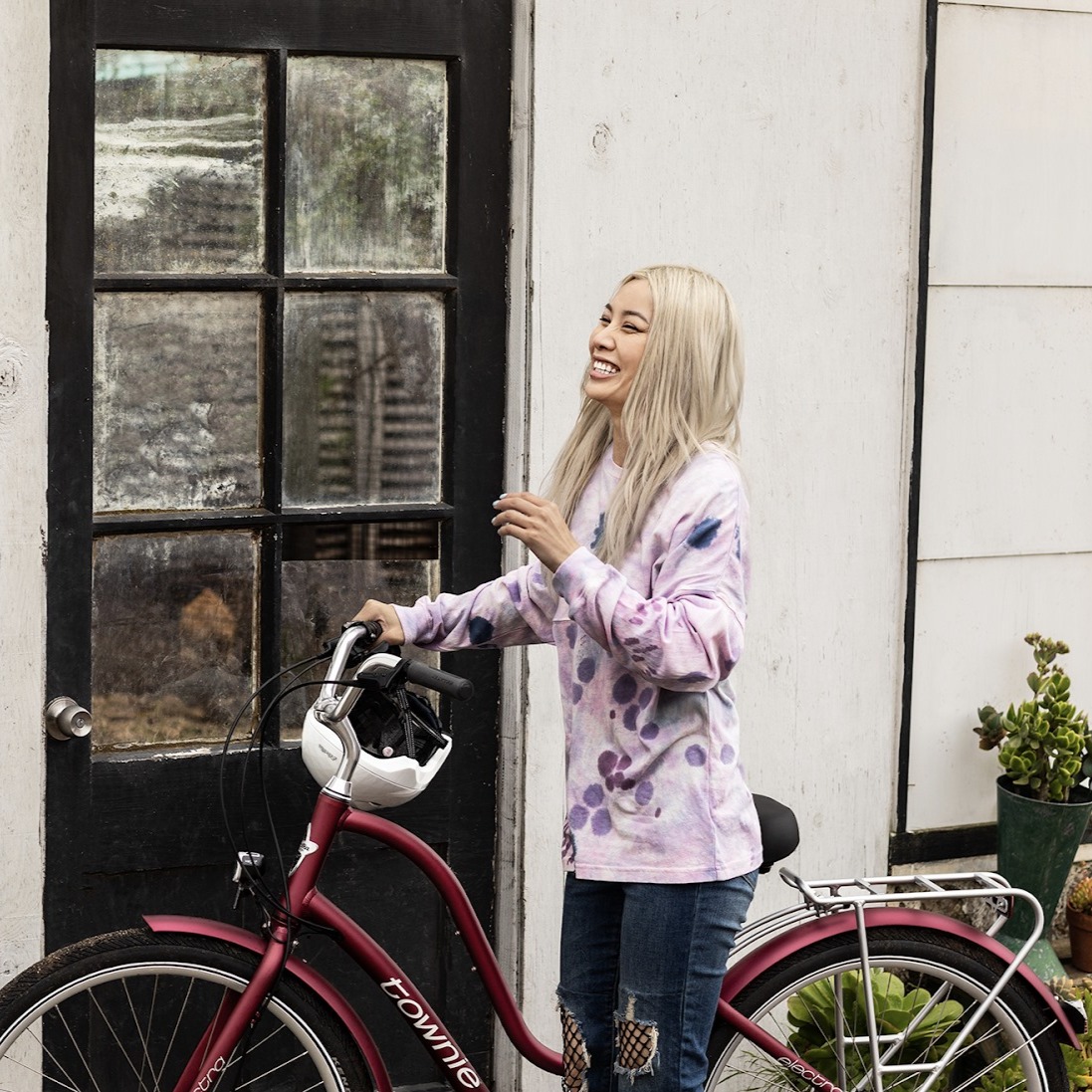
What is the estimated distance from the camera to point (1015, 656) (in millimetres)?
4254

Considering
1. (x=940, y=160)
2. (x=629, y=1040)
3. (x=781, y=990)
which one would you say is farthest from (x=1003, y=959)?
(x=940, y=160)

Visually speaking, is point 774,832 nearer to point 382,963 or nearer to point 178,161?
point 382,963

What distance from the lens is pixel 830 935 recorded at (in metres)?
3.13

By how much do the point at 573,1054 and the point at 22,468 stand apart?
1512 millimetres

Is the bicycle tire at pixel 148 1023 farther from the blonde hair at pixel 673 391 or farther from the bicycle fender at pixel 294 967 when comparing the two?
the blonde hair at pixel 673 391

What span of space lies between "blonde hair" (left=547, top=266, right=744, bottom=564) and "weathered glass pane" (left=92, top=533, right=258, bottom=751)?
3.60ft

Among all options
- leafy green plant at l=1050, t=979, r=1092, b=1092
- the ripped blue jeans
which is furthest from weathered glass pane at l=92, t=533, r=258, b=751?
leafy green plant at l=1050, t=979, r=1092, b=1092

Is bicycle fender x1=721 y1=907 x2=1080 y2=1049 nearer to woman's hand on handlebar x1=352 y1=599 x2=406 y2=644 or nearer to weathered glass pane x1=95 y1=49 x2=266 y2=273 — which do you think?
woman's hand on handlebar x1=352 y1=599 x2=406 y2=644

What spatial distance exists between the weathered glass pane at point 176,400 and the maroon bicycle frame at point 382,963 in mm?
872

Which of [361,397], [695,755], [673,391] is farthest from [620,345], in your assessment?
[361,397]

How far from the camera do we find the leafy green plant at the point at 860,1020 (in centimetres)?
345

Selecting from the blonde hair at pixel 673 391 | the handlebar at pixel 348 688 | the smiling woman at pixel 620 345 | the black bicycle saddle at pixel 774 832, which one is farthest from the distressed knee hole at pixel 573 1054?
the smiling woman at pixel 620 345

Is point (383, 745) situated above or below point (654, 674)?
below

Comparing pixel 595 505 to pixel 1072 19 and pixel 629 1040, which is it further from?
pixel 1072 19
